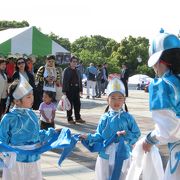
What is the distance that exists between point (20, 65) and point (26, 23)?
7529 centimetres

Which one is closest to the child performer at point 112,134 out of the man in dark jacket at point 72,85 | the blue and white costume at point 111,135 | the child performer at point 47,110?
the blue and white costume at point 111,135

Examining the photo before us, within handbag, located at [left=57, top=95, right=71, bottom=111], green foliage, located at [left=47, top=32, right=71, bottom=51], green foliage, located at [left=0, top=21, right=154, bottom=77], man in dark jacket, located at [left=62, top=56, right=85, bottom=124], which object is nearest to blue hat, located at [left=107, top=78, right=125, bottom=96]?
handbag, located at [left=57, top=95, right=71, bottom=111]

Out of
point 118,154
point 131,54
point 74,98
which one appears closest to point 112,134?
point 118,154

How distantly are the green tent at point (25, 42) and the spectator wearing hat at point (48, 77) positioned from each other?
3.55 meters

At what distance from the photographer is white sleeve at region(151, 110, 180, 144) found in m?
3.02

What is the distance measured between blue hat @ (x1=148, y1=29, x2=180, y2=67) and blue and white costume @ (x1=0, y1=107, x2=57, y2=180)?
166 centimetres

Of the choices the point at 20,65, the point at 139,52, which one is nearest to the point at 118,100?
the point at 20,65

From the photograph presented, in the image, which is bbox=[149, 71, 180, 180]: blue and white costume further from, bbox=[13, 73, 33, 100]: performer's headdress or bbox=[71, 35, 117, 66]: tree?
bbox=[71, 35, 117, 66]: tree

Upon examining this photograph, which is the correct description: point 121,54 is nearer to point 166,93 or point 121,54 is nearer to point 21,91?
→ point 21,91

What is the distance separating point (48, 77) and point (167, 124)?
24.2 ft

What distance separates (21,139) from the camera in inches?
172

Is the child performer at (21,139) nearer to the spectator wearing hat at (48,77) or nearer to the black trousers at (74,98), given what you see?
the spectator wearing hat at (48,77)

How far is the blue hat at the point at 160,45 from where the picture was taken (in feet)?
10.6

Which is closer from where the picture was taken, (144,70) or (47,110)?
(47,110)
